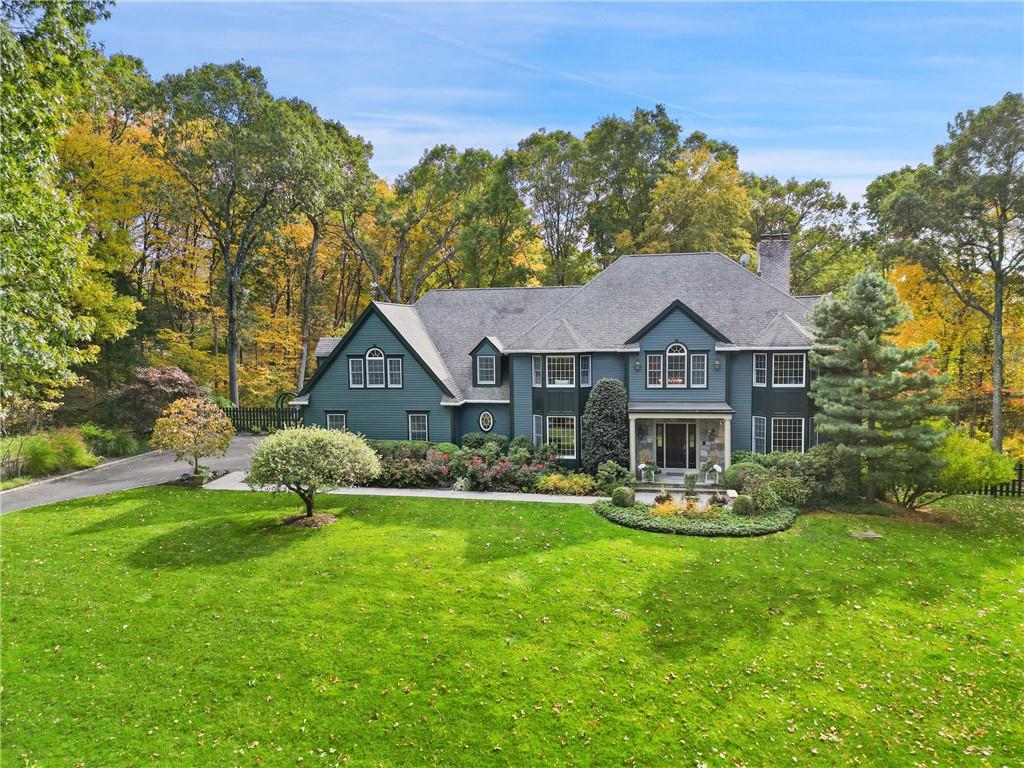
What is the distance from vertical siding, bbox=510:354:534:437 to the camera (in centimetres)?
2512

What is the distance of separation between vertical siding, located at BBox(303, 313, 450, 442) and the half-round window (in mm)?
1502

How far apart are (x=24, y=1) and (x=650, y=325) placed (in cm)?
2255

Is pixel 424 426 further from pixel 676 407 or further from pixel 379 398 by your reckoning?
pixel 676 407

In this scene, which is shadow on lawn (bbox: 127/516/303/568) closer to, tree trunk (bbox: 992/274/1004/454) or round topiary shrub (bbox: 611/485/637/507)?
round topiary shrub (bbox: 611/485/637/507)

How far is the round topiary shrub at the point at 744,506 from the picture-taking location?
1844 cm

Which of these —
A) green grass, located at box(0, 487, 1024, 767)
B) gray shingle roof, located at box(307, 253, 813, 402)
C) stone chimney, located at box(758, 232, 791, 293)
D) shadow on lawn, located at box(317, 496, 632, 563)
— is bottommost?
green grass, located at box(0, 487, 1024, 767)

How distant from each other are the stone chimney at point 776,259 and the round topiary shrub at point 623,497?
14979 mm

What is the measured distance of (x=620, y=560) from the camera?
1498cm

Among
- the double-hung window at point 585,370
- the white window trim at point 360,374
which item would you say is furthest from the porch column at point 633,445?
the white window trim at point 360,374

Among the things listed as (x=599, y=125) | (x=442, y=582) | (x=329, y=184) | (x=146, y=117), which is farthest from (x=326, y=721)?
(x=599, y=125)

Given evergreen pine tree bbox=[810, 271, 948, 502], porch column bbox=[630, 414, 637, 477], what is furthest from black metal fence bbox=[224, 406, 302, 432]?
evergreen pine tree bbox=[810, 271, 948, 502]

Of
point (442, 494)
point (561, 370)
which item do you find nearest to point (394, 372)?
point (442, 494)

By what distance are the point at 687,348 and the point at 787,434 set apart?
5.56m

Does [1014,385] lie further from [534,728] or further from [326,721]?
[326,721]
